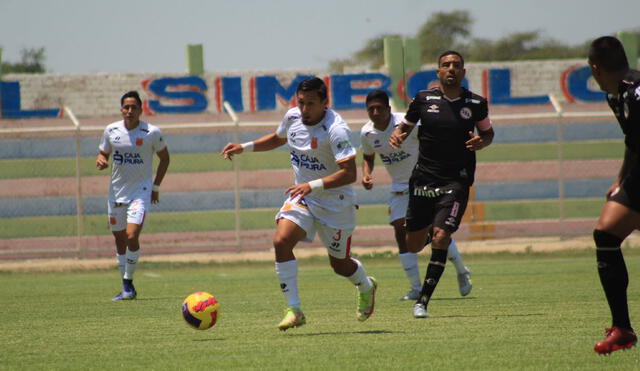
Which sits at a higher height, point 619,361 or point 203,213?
point 619,361

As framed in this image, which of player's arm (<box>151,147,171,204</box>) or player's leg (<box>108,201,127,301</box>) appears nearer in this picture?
player's leg (<box>108,201,127,301</box>)

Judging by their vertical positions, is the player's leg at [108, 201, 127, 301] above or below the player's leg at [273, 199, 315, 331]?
below

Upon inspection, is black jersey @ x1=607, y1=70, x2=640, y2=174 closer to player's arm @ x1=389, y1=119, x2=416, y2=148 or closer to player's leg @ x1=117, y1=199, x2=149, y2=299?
player's arm @ x1=389, y1=119, x2=416, y2=148

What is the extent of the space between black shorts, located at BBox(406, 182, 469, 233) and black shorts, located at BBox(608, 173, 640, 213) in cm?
337

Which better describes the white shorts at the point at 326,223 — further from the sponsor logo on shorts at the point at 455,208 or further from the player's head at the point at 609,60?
the player's head at the point at 609,60

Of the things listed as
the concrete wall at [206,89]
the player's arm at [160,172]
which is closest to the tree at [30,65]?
the concrete wall at [206,89]

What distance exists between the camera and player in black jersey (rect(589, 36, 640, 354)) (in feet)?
23.9

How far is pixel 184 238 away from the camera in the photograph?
96.5ft

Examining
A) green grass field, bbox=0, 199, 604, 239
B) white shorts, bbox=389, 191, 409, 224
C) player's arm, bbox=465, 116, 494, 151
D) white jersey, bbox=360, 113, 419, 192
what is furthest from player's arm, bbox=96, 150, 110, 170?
green grass field, bbox=0, 199, 604, 239

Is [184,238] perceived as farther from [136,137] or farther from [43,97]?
[136,137]

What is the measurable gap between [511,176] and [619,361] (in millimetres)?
30201

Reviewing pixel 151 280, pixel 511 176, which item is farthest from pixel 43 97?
pixel 151 280

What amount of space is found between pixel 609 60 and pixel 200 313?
4.11 m

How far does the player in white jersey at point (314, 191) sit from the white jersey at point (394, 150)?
362 cm
